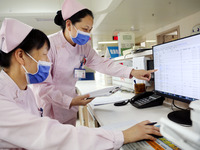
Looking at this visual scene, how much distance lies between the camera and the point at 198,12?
4.58 m

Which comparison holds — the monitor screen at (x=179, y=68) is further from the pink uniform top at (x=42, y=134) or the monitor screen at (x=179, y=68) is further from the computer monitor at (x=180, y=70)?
the pink uniform top at (x=42, y=134)

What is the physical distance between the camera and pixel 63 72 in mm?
1225

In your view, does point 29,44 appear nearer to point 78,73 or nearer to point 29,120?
point 29,120

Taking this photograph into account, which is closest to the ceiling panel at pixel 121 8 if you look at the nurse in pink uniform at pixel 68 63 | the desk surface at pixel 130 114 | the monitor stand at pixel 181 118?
the nurse in pink uniform at pixel 68 63

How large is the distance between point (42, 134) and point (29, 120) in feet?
0.22

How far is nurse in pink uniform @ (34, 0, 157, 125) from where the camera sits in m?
1.14

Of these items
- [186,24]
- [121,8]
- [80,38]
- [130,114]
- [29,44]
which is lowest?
[130,114]

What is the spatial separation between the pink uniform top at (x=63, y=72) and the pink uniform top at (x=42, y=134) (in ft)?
1.79

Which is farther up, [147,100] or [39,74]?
[39,74]

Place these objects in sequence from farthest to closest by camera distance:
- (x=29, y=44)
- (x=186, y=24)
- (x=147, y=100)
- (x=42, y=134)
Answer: (x=186, y=24)
(x=147, y=100)
(x=29, y=44)
(x=42, y=134)

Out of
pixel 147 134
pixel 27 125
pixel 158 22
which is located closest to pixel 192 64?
pixel 147 134

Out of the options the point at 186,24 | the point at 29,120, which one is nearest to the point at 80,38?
the point at 29,120

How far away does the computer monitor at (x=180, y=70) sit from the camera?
696 mm

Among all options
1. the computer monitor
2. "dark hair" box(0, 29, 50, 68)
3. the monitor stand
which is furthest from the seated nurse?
the computer monitor
